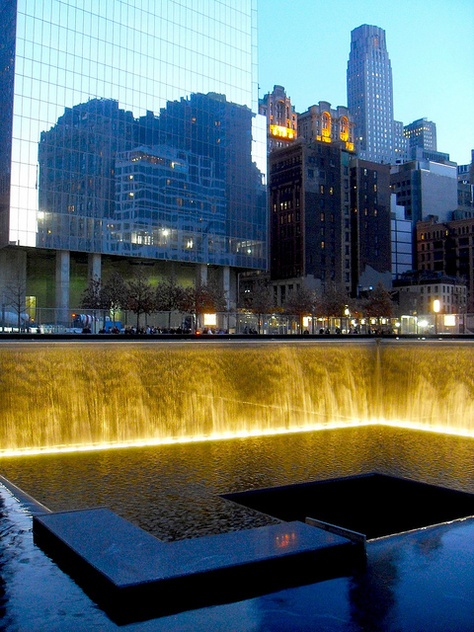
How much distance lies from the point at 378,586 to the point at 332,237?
129m

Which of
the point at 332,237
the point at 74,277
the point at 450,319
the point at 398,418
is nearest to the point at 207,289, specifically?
the point at 74,277

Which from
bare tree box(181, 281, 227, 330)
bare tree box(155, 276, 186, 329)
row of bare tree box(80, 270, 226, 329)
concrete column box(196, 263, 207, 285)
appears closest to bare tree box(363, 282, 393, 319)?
concrete column box(196, 263, 207, 285)

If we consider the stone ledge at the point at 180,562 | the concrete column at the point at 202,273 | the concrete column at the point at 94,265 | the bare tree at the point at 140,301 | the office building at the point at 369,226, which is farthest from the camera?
the office building at the point at 369,226

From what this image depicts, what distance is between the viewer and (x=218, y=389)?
20266 millimetres

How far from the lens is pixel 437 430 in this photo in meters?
21.0

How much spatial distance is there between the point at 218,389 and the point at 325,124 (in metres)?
177

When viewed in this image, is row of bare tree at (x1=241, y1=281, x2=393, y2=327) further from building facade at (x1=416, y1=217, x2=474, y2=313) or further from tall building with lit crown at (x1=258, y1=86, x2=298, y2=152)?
tall building with lit crown at (x1=258, y1=86, x2=298, y2=152)

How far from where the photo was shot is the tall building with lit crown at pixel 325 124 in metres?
184

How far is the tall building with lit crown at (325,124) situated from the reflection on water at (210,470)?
17197 cm

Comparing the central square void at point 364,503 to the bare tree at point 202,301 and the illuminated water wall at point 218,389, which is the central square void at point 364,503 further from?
the bare tree at point 202,301

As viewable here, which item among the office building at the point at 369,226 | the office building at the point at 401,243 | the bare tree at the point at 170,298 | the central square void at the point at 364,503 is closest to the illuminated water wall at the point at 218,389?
the central square void at the point at 364,503

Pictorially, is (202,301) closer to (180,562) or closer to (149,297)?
(149,297)

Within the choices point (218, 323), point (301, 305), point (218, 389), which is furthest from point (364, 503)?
point (301, 305)

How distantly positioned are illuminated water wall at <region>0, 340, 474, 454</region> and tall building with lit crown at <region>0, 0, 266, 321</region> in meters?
42.5
